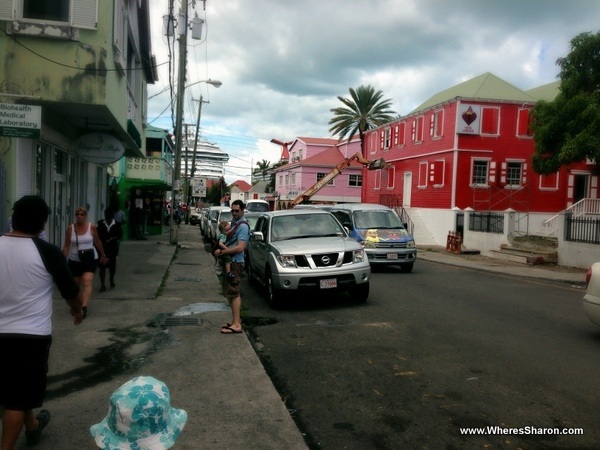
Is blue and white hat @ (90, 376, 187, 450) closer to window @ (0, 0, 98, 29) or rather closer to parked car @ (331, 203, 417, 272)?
window @ (0, 0, 98, 29)

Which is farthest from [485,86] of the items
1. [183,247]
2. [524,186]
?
[183,247]

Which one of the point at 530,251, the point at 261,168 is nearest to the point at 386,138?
the point at 530,251

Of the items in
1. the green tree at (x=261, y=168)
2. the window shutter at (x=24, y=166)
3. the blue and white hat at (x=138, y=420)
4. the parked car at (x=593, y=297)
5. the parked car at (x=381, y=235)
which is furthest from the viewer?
the green tree at (x=261, y=168)

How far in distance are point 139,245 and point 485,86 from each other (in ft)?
72.0

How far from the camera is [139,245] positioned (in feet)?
75.3

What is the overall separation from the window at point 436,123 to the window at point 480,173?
9.01 ft

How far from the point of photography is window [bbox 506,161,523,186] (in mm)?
30391

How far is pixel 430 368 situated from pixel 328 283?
12.4 feet

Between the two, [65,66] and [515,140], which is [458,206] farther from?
[65,66]

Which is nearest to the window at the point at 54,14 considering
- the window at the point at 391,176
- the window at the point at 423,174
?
the window at the point at 423,174

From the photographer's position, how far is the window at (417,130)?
33938 mm

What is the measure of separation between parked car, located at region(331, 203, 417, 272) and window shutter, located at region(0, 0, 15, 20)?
9933mm

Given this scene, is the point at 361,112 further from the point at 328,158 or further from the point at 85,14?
the point at 85,14

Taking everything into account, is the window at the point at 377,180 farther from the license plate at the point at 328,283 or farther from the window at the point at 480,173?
the license plate at the point at 328,283
